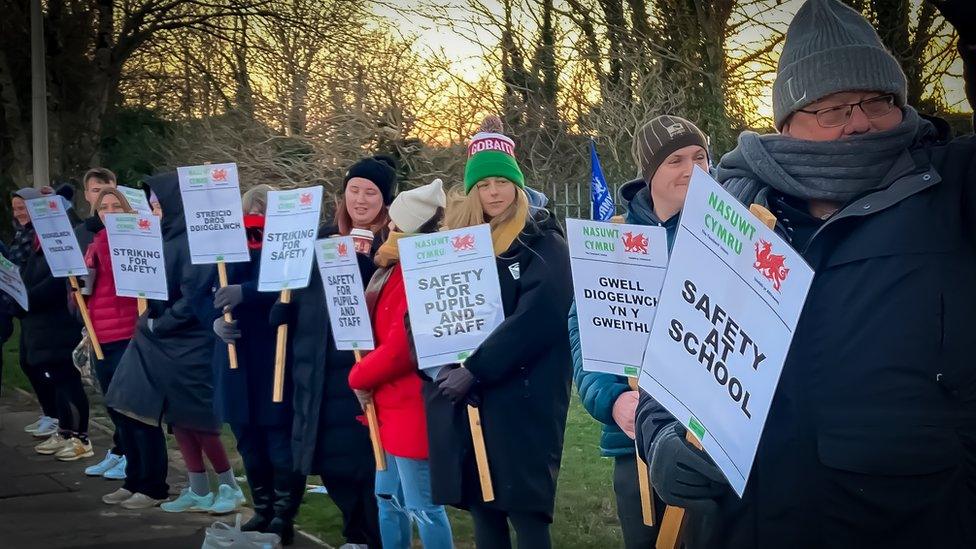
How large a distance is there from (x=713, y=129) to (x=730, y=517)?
6640 millimetres

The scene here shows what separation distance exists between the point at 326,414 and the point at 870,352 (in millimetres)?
4129

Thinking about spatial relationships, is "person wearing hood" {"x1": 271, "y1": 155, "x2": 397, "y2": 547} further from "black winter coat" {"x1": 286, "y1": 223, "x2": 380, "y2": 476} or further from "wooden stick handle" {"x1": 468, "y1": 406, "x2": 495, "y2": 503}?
"wooden stick handle" {"x1": 468, "y1": 406, "x2": 495, "y2": 503}

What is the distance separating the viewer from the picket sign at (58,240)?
852cm

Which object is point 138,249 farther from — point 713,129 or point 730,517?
point 730,517

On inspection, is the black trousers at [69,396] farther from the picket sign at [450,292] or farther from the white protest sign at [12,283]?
the picket sign at [450,292]

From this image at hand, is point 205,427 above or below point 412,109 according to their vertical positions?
below

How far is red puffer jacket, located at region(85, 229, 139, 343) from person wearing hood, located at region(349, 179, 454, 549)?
328 centimetres

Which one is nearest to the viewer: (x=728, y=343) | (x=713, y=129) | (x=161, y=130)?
(x=728, y=343)

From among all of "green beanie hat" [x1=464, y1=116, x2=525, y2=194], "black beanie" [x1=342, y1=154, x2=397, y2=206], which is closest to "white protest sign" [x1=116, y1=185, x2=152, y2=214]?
"black beanie" [x1=342, y1=154, x2=397, y2=206]

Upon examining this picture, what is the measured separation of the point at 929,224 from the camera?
86.6 inches

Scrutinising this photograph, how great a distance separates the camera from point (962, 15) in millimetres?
2186

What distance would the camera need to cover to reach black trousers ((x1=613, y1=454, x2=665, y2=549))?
399 cm

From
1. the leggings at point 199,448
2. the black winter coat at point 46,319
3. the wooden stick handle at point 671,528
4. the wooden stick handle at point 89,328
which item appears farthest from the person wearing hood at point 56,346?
the wooden stick handle at point 671,528

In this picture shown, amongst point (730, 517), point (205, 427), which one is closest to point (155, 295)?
point (205, 427)
